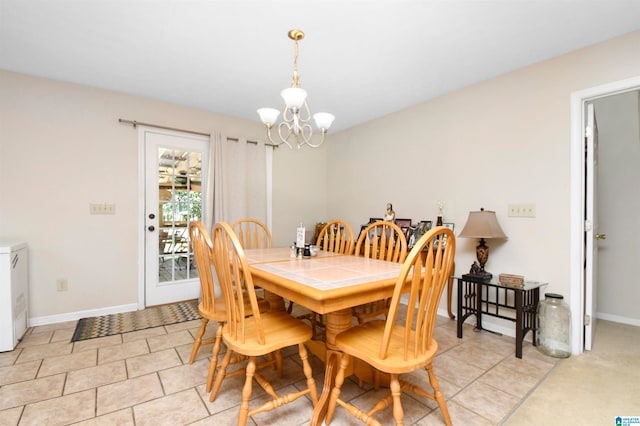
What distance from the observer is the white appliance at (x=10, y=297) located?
219cm

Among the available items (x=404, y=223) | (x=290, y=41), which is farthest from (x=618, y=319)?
(x=290, y=41)

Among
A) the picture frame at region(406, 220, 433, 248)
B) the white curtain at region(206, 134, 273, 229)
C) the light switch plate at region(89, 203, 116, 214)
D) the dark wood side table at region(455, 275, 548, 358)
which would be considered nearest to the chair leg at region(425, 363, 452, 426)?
the dark wood side table at region(455, 275, 548, 358)

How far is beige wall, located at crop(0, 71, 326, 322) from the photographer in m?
2.70

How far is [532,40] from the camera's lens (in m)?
2.16

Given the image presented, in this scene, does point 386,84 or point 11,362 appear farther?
point 386,84

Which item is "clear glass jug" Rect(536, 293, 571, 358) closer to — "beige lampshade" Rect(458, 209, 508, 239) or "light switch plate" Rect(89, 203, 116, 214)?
"beige lampshade" Rect(458, 209, 508, 239)

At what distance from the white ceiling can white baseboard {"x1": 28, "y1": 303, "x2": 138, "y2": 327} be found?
2.26 meters

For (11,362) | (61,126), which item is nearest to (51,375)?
(11,362)

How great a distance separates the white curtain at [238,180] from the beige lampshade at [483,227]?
2550mm

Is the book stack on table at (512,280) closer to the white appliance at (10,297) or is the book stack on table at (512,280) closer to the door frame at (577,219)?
the door frame at (577,219)

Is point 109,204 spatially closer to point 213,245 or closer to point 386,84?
point 213,245

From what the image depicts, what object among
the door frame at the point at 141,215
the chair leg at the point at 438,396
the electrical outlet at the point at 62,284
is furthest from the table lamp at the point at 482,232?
the electrical outlet at the point at 62,284

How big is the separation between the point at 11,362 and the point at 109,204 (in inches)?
60.6

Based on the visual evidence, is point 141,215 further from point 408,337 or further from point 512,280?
point 512,280
